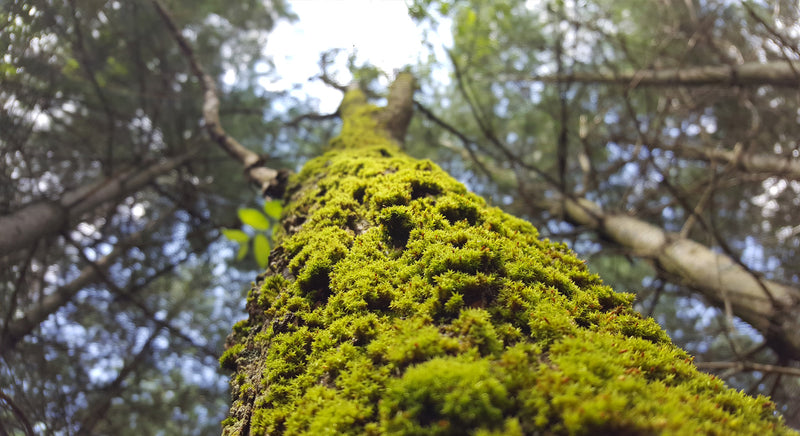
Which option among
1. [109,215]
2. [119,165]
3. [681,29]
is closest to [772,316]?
[681,29]

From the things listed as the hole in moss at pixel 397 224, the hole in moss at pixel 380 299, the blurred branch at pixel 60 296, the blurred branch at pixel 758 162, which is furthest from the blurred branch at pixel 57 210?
the blurred branch at pixel 758 162

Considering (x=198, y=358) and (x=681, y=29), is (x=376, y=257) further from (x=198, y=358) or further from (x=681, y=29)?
(x=681, y=29)

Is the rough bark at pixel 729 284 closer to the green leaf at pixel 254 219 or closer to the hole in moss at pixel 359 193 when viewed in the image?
the hole in moss at pixel 359 193

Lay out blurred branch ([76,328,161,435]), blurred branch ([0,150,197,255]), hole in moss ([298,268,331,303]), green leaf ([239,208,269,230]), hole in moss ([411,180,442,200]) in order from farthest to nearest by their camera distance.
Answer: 1. blurred branch ([0,150,197,255])
2. blurred branch ([76,328,161,435])
3. green leaf ([239,208,269,230])
4. hole in moss ([411,180,442,200])
5. hole in moss ([298,268,331,303])

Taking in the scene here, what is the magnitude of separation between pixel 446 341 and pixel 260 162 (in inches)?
137

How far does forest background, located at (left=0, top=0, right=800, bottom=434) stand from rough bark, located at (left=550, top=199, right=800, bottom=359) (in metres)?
0.02

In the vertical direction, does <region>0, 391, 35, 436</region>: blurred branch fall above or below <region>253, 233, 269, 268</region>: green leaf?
below

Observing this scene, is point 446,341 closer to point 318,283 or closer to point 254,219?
point 318,283

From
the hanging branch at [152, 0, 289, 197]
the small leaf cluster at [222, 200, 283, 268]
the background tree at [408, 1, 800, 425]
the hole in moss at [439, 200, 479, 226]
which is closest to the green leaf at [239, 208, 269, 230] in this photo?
the small leaf cluster at [222, 200, 283, 268]

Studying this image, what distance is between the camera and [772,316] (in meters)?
3.19

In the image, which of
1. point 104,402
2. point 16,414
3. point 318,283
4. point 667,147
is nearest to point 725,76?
point 667,147

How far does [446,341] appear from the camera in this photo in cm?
120

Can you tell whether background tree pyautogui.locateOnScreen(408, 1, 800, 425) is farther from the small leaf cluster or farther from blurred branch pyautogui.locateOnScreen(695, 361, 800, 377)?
the small leaf cluster

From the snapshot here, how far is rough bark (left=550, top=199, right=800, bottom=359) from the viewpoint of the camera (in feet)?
10.3
